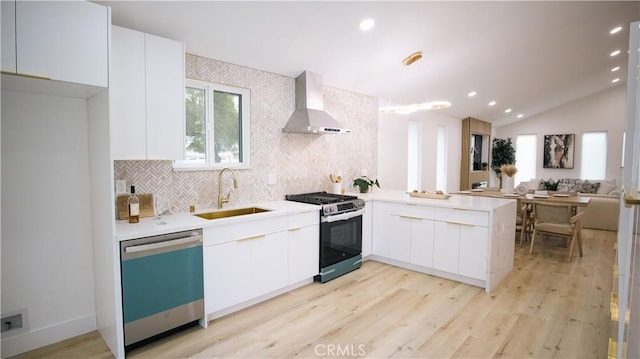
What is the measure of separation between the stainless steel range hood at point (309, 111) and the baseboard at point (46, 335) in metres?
2.59

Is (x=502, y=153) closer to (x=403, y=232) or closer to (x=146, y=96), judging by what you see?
(x=403, y=232)

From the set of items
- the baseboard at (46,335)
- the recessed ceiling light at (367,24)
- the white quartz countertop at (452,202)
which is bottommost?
the baseboard at (46,335)

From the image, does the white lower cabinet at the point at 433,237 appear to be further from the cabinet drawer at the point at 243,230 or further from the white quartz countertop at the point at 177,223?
the cabinet drawer at the point at 243,230

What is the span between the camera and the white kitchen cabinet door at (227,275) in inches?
103

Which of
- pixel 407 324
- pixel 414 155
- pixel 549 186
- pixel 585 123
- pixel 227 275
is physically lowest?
pixel 407 324

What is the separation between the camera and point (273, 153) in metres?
3.84

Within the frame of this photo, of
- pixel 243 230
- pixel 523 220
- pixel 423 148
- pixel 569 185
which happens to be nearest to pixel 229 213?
pixel 243 230

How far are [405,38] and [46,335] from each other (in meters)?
4.27

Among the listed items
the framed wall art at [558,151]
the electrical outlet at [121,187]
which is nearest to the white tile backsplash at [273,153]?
the electrical outlet at [121,187]

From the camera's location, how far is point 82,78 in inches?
78.4

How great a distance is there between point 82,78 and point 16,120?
26.3 inches

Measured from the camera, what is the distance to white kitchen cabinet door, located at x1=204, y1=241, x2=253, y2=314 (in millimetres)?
2607

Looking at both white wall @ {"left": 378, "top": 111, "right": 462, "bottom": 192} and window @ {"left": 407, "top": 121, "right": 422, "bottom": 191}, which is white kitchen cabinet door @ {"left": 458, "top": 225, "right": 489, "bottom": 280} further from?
window @ {"left": 407, "top": 121, "right": 422, "bottom": 191}

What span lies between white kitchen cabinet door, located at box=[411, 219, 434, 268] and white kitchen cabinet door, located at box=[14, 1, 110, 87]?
3.27 metres
